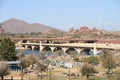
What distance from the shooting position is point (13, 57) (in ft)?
101

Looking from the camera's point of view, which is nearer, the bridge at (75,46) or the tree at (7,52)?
the tree at (7,52)

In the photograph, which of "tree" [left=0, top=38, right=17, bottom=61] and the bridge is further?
the bridge

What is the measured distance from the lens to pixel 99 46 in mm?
49188

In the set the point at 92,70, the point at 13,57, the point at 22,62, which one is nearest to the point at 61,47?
the point at 13,57

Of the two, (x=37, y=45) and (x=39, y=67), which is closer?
(x=39, y=67)

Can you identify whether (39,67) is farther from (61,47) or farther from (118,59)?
(61,47)

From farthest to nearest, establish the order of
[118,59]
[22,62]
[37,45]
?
[37,45] → [118,59] → [22,62]

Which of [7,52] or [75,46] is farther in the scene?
[75,46]

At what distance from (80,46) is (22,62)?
2914 centimetres

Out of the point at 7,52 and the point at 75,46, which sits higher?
the point at 7,52

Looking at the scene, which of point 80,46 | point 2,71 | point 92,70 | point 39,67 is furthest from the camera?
point 80,46

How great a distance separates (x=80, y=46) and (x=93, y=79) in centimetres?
3465

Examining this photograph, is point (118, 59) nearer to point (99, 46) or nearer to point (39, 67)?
point (39, 67)

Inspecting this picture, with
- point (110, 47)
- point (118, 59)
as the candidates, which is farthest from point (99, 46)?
point (118, 59)
